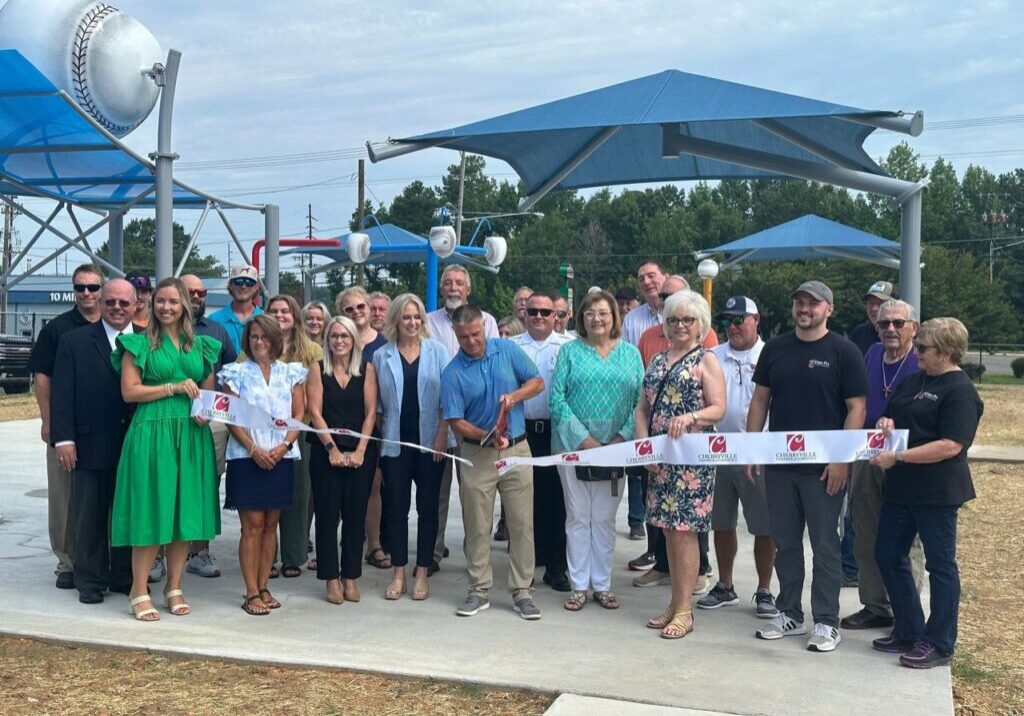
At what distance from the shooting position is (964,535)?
8.63 metres

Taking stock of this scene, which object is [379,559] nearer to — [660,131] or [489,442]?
[489,442]

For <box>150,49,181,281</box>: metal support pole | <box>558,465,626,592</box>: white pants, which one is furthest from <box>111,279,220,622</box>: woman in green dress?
<box>150,49,181,281</box>: metal support pole

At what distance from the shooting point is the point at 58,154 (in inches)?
449

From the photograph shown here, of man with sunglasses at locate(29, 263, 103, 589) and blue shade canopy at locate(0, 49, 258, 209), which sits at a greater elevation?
blue shade canopy at locate(0, 49, 258, 209)

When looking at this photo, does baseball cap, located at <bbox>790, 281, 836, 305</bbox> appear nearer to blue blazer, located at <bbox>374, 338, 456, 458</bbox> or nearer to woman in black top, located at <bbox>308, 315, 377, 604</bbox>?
A: blue blazer, located at <bbox>374, 338, 456, 458</bbox>

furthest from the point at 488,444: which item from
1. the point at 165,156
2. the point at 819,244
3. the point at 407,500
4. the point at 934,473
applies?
the point at 819,244

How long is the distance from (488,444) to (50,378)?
260 centimetres

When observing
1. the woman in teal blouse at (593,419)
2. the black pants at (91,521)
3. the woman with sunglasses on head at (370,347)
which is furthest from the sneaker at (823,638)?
the black pants at (91,521)

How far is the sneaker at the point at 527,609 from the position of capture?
5848 mm

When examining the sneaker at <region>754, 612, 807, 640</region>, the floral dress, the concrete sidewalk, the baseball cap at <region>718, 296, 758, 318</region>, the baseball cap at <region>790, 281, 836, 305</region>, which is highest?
the baseball cap at <region>790, 281, 836, 305</region>

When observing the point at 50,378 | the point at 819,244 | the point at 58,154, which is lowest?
the point at 50,378

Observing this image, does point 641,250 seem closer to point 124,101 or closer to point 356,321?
point 124,101

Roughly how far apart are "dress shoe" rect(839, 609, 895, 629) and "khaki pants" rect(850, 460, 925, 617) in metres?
0.02

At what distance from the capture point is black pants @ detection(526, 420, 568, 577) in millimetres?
6594
